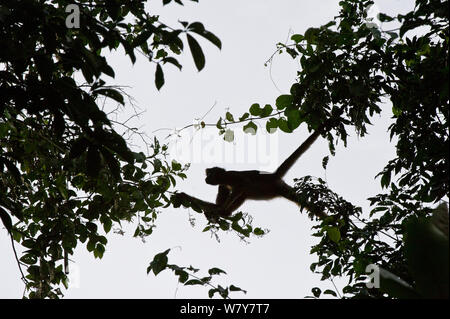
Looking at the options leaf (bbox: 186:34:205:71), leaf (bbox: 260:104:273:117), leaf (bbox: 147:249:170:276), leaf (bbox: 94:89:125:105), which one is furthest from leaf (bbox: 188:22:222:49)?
leaf (bbox: 260:104:273:117)

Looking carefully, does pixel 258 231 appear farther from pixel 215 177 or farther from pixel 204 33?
pixel 215 177

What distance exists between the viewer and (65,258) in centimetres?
355

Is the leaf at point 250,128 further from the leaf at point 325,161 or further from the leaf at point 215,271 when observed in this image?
the leaf at point 215,271

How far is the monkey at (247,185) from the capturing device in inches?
202

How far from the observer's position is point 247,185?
5.98 meters

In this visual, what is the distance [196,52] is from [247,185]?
3849 mm

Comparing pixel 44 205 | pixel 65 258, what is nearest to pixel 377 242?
pixel 65 258

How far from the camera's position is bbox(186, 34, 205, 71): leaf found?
7.41 ft

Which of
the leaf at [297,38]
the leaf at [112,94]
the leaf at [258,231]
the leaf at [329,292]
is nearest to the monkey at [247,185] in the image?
the leaf at [258,231]

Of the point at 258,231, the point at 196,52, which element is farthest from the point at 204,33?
the point at 258,231

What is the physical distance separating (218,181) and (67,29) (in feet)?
13.2

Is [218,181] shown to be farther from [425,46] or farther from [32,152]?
[425,46]

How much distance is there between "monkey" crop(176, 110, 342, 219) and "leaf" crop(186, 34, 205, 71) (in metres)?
2.50

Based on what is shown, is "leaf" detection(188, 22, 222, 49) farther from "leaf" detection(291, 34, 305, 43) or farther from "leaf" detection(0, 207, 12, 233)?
"leaf" detection(0, 207, 12, 233)
